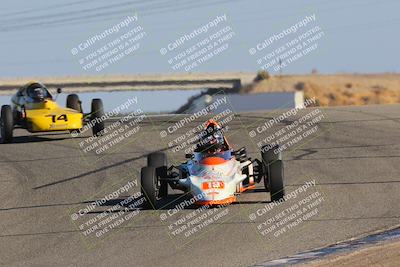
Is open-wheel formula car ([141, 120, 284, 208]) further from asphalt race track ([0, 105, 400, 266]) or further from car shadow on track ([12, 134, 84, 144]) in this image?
car shadow on track ([12, 134, 84, 144])

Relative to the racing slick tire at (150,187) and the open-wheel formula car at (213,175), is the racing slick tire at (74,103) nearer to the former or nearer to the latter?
the open-wheel formula car at (213,175)

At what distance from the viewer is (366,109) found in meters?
29.9

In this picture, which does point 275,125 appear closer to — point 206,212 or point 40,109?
point 40,109

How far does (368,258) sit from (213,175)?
16.2 ft

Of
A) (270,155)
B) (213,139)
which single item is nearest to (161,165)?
(213,139)

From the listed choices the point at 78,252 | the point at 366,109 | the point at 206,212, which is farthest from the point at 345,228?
the point at 366,109

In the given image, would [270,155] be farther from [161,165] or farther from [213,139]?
[161,165]

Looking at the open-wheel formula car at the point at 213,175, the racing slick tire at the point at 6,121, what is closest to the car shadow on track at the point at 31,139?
the racing slick tire at the point at 6,121

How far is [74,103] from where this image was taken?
2817 centimetres

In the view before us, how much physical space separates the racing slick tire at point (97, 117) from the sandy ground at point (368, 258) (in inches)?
596

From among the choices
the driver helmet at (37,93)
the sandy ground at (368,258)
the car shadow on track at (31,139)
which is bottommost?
the car shadow on track at (31,139)

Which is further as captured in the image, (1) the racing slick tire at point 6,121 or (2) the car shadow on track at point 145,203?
(1) the racing slick tire at point 6,121

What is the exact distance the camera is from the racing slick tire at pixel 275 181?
16.0 m

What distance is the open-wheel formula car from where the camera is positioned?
619 inches
